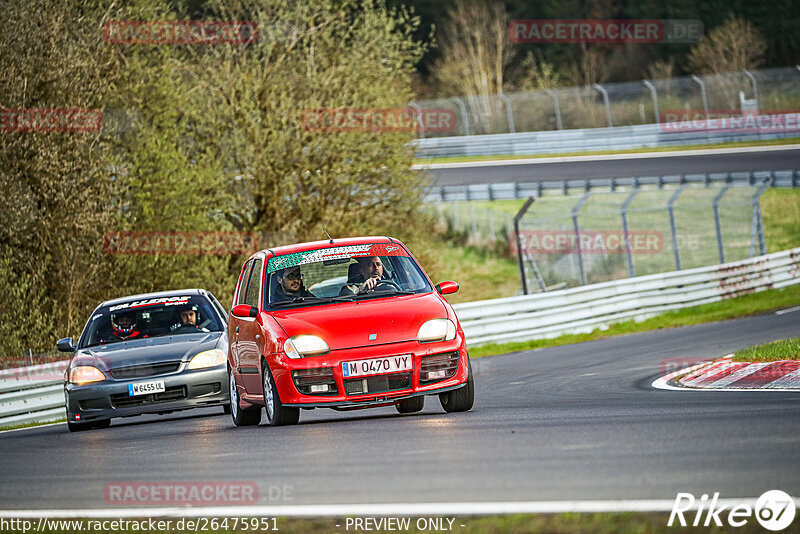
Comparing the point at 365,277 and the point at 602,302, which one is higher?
the point at 365,277

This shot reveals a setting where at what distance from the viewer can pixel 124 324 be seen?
13.7 m

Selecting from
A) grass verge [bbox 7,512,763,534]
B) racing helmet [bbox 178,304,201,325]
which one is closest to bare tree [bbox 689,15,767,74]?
racing helmet [bbox 178,304,201,325]

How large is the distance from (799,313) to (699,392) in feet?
41.0

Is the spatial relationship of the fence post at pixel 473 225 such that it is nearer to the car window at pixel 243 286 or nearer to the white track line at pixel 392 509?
the car window at pixel 243 286

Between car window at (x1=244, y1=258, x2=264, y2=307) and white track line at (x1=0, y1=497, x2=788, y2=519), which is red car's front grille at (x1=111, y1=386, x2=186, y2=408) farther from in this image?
white track line at (x1=0, y1=497, x2=788, y2=519)

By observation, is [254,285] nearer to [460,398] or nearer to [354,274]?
[354,274]

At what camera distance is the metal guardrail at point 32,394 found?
635 inches

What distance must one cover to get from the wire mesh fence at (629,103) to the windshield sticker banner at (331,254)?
36360 mm

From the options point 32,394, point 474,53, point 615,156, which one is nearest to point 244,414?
point 32,394

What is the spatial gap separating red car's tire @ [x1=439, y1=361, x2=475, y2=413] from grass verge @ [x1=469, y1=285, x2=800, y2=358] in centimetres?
1138

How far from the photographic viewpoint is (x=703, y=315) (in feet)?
80.3

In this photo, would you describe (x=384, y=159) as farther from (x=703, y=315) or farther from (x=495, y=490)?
(x=495, y=490)

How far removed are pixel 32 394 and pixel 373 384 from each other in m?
8.40

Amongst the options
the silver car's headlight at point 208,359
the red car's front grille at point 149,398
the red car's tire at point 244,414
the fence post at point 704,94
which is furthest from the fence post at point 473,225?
the red car's tire at point 244,414
